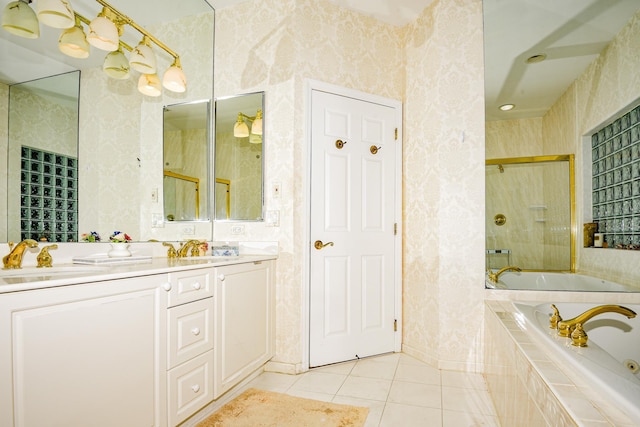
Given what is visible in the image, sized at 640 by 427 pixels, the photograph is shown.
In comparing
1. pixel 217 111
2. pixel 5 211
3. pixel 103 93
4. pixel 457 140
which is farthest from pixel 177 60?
pixel 457 140

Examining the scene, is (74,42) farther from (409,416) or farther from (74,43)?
(409,416)

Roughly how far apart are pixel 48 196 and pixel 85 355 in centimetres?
75

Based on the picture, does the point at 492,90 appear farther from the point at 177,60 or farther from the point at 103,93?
the point at 103,93

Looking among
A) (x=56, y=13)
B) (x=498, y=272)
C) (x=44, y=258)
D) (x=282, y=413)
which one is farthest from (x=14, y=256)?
(x=498, y=272)

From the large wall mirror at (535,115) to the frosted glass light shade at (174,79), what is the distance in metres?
2.12

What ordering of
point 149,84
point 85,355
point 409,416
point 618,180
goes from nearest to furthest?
point 85,355, point 409,416, point 149,84, point 618,180

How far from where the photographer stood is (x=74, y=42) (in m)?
1.60

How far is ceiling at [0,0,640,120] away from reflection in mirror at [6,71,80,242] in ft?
2.68

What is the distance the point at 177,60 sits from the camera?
231cm

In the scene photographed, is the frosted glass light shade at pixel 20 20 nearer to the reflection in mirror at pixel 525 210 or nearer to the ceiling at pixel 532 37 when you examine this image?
the ceiling at pixel 532 37

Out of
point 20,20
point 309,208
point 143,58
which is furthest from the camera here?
point 309,208

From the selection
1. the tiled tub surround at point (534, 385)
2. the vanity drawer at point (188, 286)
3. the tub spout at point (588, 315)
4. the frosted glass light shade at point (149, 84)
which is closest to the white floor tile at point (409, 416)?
the tiled tub surround at point (534, 385)

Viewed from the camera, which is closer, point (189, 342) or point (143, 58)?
point (189, 342)

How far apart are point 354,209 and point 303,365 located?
1.18 meters
